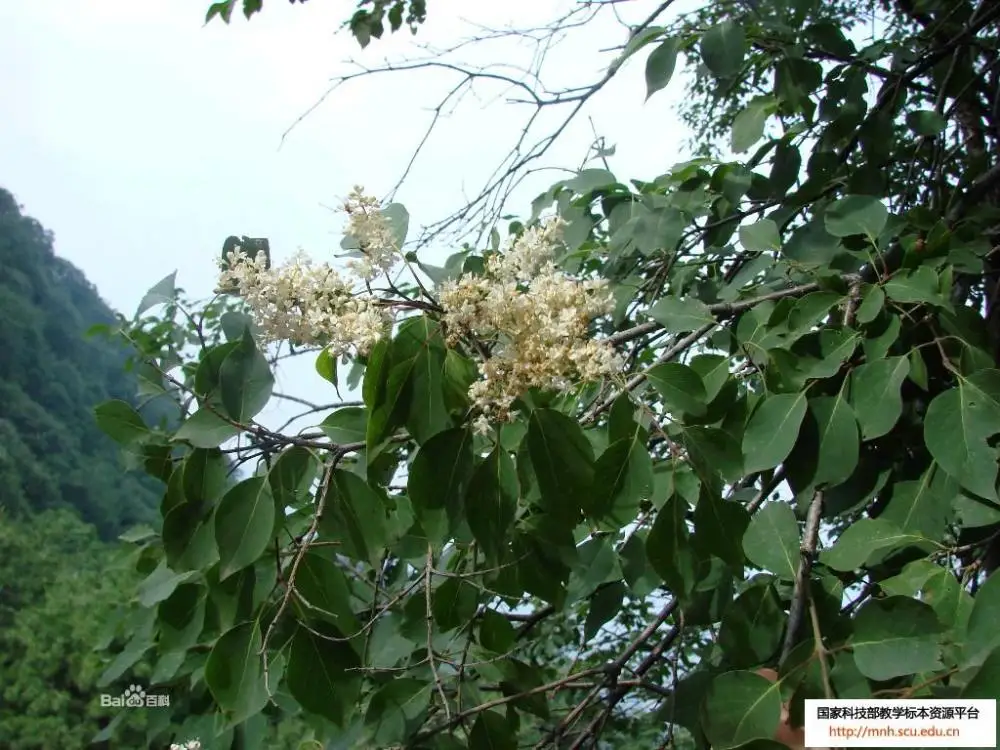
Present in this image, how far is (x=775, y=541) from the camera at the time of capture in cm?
89

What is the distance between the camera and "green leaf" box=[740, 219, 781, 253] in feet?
3.65

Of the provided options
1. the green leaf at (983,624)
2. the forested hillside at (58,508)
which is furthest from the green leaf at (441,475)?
the forested hillside at (58,508)

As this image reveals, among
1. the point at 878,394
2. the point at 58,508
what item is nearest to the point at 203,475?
the point at 878,394

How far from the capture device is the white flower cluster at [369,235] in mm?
775

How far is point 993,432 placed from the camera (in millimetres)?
815

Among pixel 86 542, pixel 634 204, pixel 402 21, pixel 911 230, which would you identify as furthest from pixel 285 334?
pixel 86 542

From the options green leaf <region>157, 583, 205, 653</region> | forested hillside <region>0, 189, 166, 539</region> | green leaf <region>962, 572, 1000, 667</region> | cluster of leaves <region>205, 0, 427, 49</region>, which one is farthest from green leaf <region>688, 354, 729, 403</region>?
forested hillside <region>0, 189, 166, 539</region>

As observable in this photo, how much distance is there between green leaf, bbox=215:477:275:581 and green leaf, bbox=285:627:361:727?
10 cm

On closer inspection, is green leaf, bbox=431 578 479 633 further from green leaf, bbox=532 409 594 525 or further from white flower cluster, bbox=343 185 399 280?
white flower cluster, bbox=343 185 399 280

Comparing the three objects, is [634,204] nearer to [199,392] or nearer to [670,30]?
[670,30]

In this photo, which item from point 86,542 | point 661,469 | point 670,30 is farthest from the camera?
point 86,542

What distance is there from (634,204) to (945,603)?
30.5 inches

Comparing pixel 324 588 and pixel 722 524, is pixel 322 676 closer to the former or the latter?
pixel 324 588

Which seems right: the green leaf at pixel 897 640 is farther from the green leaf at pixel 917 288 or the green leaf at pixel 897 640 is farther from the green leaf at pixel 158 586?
the green leaf at pixel 158 586
